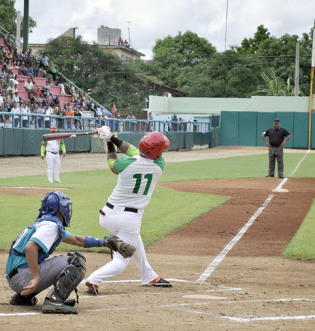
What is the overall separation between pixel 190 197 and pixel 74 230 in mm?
6756

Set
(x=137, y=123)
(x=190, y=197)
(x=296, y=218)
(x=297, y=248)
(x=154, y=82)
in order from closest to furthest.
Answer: (x=297, y=248), (x=296, y=218), (x=190, y=197), (x=137, y=123), (x=154, y=82)

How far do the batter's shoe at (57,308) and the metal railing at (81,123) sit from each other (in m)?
27.0

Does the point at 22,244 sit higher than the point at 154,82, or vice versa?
the point at 154,82

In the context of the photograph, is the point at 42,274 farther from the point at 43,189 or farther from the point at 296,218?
the point at 43,189

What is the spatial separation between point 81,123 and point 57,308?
33.0 m

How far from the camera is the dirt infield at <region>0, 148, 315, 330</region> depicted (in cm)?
574

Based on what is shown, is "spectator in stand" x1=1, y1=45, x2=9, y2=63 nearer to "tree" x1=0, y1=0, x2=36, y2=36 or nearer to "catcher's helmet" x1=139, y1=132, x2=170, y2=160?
"tree" x1=0, y1=0, x2=36, y2=36

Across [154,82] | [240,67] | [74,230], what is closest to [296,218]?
[74,230]

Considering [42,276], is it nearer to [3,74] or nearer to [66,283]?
[66,283]

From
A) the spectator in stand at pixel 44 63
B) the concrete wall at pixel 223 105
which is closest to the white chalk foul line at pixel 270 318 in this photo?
the spectator in stand at pixel 44 63

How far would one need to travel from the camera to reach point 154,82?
73.9 metres

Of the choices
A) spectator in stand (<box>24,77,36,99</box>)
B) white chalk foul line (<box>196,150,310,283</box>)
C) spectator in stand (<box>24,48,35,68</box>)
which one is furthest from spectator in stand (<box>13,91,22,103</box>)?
white chalk foul line (<box>196,150,310,283</box>)

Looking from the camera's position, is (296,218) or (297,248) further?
(296,218)

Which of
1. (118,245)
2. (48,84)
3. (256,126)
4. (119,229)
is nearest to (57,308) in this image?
(118,245)
